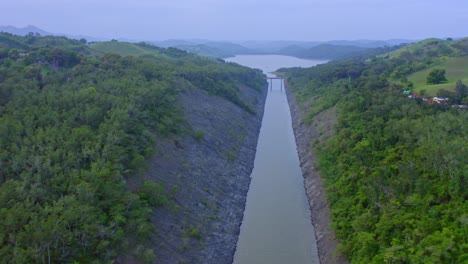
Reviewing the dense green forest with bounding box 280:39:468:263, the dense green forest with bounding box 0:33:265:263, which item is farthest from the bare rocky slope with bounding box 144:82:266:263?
the dense green forest with bounding box 280:39:468:263

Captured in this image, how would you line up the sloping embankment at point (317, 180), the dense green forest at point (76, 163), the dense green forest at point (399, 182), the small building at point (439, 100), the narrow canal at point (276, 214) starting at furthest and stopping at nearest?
the small building at point (439, 100)
the narrow canal at point (276, 214)
the sloping embankment at point (317, 180)
the dense green forest at point (399, 182)
the dense green forest at point (76, 163)

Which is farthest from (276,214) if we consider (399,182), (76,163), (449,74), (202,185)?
(449,74)

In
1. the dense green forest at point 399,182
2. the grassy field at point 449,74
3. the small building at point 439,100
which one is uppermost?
the grassy field at point 449,74

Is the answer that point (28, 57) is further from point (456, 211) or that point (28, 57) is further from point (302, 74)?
point (302, 74)

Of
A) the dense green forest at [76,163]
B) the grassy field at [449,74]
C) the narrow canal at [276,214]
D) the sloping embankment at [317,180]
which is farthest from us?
the grassy field at [449,74]

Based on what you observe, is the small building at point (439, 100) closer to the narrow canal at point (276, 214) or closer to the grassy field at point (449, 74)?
the grassy field at point (449, 74)

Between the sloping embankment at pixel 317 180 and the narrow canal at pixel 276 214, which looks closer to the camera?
the sloping embankment at pixel 317 180

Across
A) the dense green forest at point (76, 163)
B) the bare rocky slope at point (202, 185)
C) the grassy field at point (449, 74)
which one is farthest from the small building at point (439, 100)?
the dense green forest at point (76, 163)
